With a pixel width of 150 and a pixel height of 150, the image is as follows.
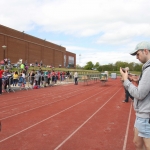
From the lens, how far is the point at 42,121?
656cm

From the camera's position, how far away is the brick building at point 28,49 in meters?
40.4

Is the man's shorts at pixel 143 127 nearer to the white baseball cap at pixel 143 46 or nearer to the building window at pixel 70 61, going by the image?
the white baseball cap at pixel 143 46

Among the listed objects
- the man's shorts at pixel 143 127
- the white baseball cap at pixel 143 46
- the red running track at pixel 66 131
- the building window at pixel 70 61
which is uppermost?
the building window at pixel 70 61

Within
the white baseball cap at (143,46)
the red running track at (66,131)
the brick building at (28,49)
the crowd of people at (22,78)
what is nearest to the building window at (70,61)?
the brick building at (28,49)

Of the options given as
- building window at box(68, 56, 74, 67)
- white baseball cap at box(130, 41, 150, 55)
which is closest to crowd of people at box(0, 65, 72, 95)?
white baseball cap at box(130, 41, 150, 55)

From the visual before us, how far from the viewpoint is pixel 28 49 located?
157ft

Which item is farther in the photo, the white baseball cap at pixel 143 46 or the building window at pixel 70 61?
the building window at pixel 70 61

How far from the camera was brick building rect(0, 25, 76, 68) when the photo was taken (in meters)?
40.4

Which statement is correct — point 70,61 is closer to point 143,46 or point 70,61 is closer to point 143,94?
point 143,46

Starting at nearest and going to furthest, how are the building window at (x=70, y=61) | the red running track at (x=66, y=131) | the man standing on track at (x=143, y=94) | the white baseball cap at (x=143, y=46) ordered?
the man standing on track at (x=143, y=94)
the white baseball cap at (x=143, y=46)
the red running track at (x=66, y=131)
the building window at (x=70, y=61)

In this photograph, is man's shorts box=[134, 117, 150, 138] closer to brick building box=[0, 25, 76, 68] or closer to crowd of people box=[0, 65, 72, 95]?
crowd of people box=[0, 65, 72, 95]

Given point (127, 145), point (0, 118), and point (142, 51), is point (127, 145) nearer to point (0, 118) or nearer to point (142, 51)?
point (142, 51)

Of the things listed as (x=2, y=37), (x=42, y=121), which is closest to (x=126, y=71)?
(x=42, y=121)

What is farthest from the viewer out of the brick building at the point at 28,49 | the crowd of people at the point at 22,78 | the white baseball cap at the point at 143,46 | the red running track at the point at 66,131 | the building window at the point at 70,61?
the building window at the point at 70,61
